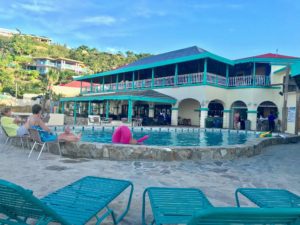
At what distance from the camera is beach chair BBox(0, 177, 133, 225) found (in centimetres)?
175

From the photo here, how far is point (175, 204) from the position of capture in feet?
8.20

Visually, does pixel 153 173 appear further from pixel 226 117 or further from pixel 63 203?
pixel 226 117

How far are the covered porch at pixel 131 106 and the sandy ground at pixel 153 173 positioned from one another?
527 inches

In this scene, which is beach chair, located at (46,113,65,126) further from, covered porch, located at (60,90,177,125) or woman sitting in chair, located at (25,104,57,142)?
woman sitting in chair, located at (25,104,57,142)

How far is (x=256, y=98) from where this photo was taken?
19984mm

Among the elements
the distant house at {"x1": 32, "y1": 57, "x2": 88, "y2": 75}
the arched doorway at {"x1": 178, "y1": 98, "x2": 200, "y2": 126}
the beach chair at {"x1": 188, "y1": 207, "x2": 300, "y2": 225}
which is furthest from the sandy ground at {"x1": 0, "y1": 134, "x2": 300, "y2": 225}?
the distant house at {"x1": 32, "y1": 57, "x2": 88, "y2": 75}

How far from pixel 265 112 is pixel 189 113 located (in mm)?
6849

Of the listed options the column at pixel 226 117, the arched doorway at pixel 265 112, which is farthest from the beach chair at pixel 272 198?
the column at pixel 226 117

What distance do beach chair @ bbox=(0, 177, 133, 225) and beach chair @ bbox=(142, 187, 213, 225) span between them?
18.7 inches

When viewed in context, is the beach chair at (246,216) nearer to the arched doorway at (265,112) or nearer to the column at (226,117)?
the arched doorway at (265,112)

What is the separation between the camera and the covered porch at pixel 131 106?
67.1ft

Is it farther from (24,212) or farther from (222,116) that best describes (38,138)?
(222,116)

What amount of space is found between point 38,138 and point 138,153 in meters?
2.50

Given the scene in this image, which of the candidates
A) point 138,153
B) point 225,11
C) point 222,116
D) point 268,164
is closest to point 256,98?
point 222,116
